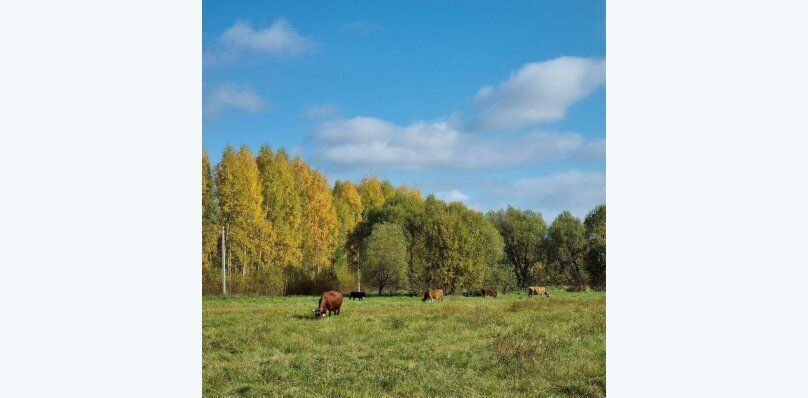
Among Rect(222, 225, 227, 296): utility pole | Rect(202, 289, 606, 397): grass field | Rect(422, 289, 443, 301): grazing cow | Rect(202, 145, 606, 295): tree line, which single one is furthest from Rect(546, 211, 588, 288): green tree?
Rect(222, 225, 227, 296): utility pole

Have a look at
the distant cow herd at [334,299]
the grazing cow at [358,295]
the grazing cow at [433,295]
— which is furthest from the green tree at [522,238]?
the grazing cow at [358,295]

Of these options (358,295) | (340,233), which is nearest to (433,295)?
(358,295)

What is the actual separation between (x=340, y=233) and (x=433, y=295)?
98 centimetres

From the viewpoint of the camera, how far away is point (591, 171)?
198 inches

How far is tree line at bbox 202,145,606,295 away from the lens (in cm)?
463

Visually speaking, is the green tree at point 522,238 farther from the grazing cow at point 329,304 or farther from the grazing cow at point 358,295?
the grazing cow at point 329,304

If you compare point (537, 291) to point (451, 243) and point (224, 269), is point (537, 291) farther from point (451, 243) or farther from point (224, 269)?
point (224, 269)

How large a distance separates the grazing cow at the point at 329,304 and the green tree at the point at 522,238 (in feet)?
4.97

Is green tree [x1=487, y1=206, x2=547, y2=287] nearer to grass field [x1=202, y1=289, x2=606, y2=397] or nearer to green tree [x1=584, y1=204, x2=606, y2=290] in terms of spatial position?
grass field [x1=202, y1=289, x2=606, y2=397]

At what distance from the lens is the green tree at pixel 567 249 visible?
5.13 metres
